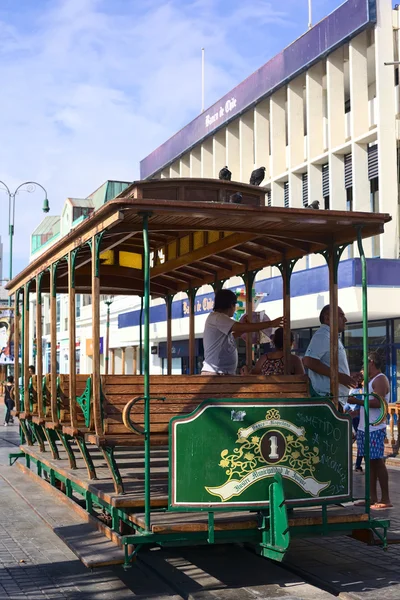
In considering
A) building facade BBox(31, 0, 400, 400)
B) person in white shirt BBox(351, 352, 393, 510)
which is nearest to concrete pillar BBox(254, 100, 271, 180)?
building facade BBox(31, 0, 400, 400)

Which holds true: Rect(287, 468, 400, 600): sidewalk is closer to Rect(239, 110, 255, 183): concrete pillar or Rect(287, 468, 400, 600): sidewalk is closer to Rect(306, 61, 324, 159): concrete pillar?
Rect(306, 61, 324, 159): concrete pillar

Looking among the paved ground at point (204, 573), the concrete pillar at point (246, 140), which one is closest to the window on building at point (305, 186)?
the concrete pillar at point (246, 140)

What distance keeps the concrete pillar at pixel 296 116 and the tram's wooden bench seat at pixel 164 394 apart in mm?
22337

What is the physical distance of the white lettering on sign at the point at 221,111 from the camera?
108 ft

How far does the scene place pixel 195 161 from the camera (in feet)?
122

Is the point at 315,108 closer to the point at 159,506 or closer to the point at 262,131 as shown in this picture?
the point at 262,131

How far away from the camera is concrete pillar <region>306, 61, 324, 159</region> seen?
2789 cm

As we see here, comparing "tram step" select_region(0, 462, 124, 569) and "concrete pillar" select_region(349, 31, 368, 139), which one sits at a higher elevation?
"concrete pillar" select_region(349, 31, 368, 139)

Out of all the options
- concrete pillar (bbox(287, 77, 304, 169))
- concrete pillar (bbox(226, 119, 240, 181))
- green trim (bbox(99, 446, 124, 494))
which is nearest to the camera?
green trim (bbox(99, 446, 124, 494))

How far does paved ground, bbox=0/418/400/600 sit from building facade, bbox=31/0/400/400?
48.4 ft

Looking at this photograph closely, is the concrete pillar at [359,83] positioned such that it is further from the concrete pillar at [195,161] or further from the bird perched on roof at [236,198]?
the bird perched on roof at [236,198]

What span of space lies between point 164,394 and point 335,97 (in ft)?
69.1

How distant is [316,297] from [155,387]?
58.3 feet

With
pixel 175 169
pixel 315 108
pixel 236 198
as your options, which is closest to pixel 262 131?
pixel 315 108
